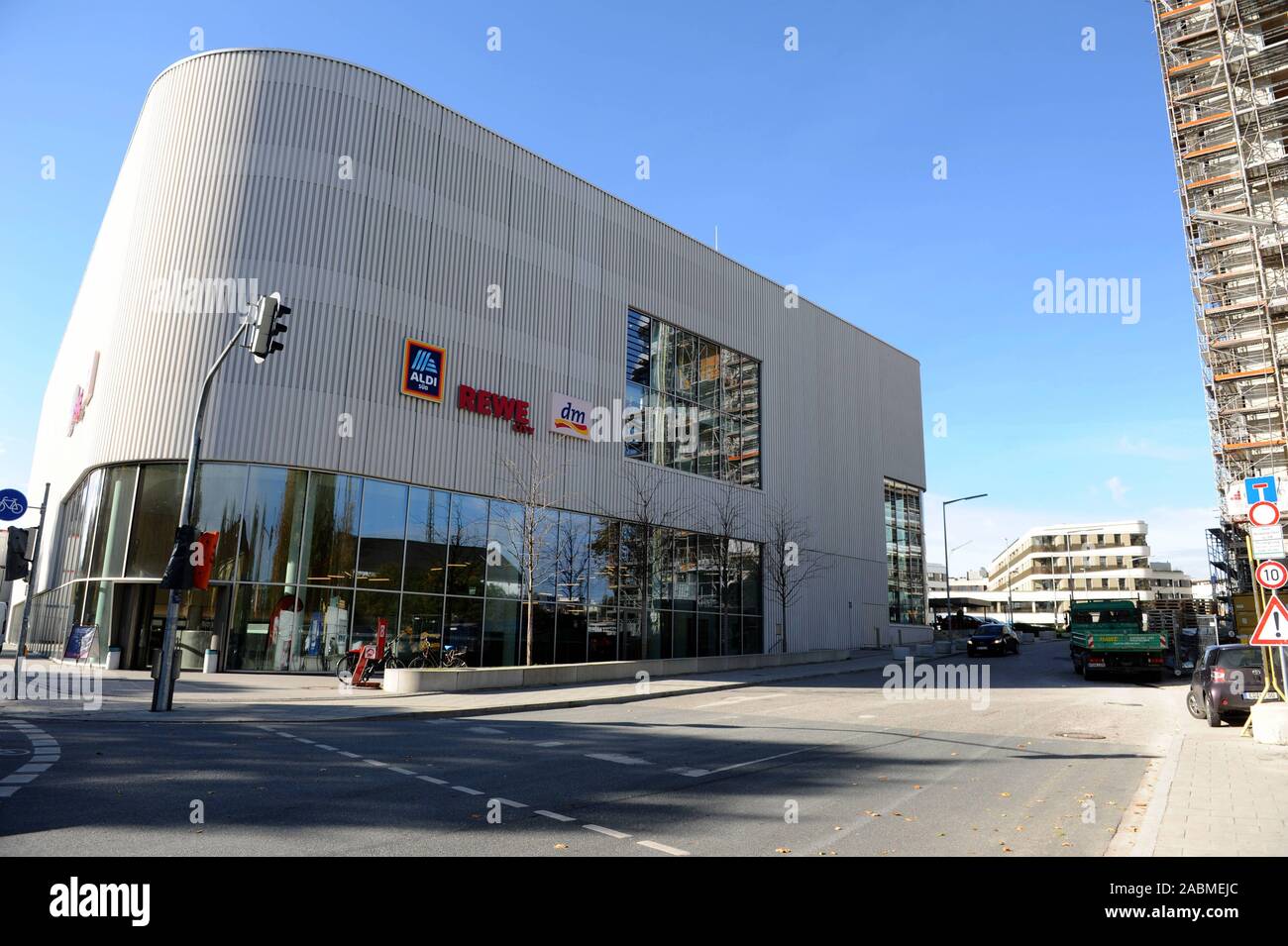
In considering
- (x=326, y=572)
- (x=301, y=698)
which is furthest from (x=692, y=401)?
(x=301, y=698)

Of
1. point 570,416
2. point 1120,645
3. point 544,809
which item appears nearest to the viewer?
point 544,809

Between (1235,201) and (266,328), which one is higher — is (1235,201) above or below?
above

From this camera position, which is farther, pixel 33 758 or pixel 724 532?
pixel 724 532

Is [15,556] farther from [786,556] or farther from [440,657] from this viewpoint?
[786,556]

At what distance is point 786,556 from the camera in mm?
40875

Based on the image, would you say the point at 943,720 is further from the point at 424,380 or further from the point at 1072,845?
the point at 424,380

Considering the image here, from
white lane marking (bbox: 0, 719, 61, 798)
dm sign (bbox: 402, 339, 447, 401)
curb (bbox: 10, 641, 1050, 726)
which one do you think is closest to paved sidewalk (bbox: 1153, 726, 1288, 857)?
white lane marking (bbox: 0, 719, 61, 798)

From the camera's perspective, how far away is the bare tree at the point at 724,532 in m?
37.4

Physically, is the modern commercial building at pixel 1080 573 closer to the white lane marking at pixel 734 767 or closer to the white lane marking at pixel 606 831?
the white lane marking at pixel 734 767

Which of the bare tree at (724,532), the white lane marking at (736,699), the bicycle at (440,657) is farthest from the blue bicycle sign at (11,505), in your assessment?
the bare tree at (724,532)

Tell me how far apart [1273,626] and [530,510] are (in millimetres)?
20963

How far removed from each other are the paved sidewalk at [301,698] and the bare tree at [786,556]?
44.0 feet

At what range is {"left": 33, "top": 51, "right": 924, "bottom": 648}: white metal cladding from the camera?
25219 millimetres
